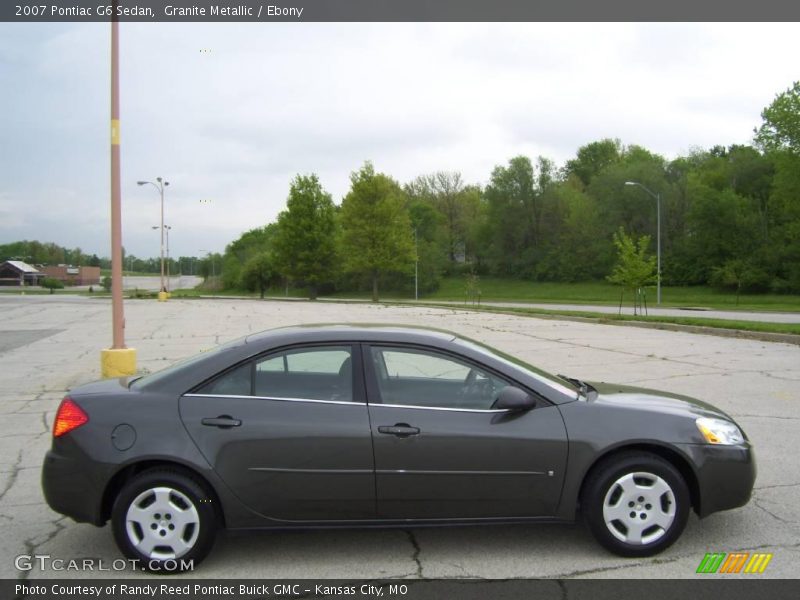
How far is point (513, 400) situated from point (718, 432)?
1.36 meters

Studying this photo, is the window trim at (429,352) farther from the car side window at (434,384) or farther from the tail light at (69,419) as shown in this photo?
the tail light at (69,419)

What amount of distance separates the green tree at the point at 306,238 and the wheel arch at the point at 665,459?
62223 mm

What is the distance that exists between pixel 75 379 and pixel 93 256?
5421 inches

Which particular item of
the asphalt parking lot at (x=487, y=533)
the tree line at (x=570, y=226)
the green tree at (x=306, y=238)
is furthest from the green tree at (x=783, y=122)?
the asphalt parking lot at (x=487, y=533)

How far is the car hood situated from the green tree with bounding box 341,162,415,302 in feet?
182

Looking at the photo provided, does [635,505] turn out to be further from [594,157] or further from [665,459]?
[594,157]

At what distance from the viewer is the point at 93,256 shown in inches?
5344

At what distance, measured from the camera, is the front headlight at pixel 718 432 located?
13.3 feet

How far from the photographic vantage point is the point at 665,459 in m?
4.02

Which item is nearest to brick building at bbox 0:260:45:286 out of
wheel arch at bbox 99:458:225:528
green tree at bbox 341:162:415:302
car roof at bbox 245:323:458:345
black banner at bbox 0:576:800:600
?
green tree at bbox 341:162:415:302

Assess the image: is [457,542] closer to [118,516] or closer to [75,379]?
[118,516]

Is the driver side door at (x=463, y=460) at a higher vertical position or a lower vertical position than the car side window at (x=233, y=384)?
lower

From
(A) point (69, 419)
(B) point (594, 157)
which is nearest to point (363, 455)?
(A) point (69, 419)

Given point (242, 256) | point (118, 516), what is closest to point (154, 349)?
point (118, 516)
